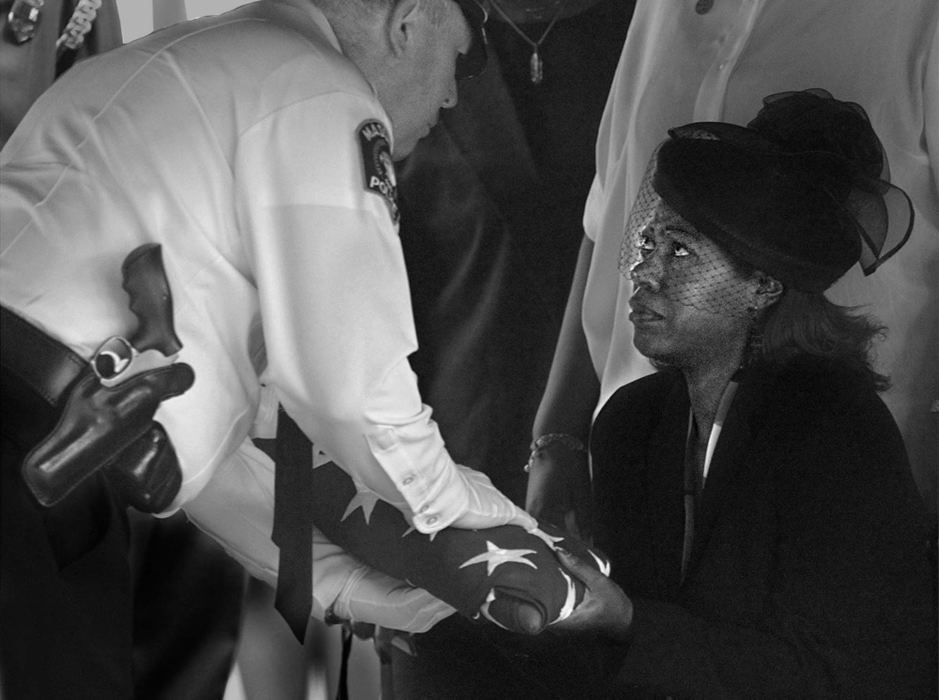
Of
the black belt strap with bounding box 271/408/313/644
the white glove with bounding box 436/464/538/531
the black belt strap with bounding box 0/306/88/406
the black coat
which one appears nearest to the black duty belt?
the black belt strap with bounding box 0/306/88/406

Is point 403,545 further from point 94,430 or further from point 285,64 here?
point 285,64

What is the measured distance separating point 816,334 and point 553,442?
0.32 m

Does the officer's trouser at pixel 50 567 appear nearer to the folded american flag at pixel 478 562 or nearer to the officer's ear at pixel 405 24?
the folded american flag at pixel 478 562

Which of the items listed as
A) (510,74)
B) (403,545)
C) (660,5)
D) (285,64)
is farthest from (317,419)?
(660,5)

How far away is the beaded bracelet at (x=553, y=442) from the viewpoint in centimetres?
141

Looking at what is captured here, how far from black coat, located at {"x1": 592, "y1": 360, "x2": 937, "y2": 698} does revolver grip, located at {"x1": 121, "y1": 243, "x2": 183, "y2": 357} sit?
554 millimetres

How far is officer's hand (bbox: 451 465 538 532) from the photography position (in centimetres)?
116

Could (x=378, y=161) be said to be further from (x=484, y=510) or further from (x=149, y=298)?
(x=484, y=510)

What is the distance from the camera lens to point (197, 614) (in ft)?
4.50

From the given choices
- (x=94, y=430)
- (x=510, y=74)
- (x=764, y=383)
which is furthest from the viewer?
(x=510, y=74)

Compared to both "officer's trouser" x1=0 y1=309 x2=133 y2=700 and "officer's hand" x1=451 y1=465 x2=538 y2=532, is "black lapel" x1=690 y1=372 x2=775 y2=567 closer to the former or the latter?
"officer's hand" x1=451 y1=465 x2=538 y2=532

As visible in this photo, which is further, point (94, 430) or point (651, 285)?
point (651, 285)

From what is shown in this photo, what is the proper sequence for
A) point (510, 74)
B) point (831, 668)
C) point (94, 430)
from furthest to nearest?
point (510, 74), point (831, 668), point (94, 430)

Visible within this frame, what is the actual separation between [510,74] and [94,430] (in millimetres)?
637
